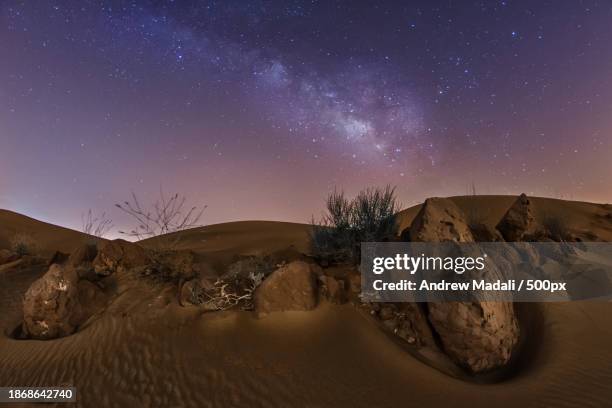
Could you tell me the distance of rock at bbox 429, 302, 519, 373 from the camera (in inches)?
173

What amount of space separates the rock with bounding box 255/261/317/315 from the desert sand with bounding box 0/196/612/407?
0.13 m

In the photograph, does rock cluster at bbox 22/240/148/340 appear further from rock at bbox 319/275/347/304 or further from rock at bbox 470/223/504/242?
rock at bbox 470/223/504/242

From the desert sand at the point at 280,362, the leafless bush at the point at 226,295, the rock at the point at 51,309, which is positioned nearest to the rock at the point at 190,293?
the leafless bush at the point at 226,295

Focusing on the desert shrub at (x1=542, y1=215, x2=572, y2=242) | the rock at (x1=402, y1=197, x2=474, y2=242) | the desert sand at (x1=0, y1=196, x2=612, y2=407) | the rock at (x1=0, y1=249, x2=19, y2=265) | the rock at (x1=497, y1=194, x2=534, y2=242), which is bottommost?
the desert sand at (x1=0, y1=196, x2=612, y2=407)

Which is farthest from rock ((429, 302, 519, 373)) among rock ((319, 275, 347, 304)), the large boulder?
rock ((319, 275, 347, 304))

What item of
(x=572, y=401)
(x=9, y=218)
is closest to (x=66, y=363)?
(x=572, y=401)

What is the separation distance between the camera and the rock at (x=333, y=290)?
496cm

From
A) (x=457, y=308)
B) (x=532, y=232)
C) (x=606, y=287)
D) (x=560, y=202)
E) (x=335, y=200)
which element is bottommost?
(x=457, y=308)

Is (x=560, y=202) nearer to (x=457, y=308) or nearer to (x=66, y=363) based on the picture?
(x=457, y=308)

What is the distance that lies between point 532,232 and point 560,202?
1884 centimetres

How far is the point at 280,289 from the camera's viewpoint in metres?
4.80

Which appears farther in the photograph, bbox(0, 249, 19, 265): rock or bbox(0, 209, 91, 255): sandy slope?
bbox(0, 209, 91, 255): sandy slope

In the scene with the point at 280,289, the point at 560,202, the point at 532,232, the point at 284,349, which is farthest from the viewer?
the point at 560,202

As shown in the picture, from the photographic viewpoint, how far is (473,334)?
4367 mm
